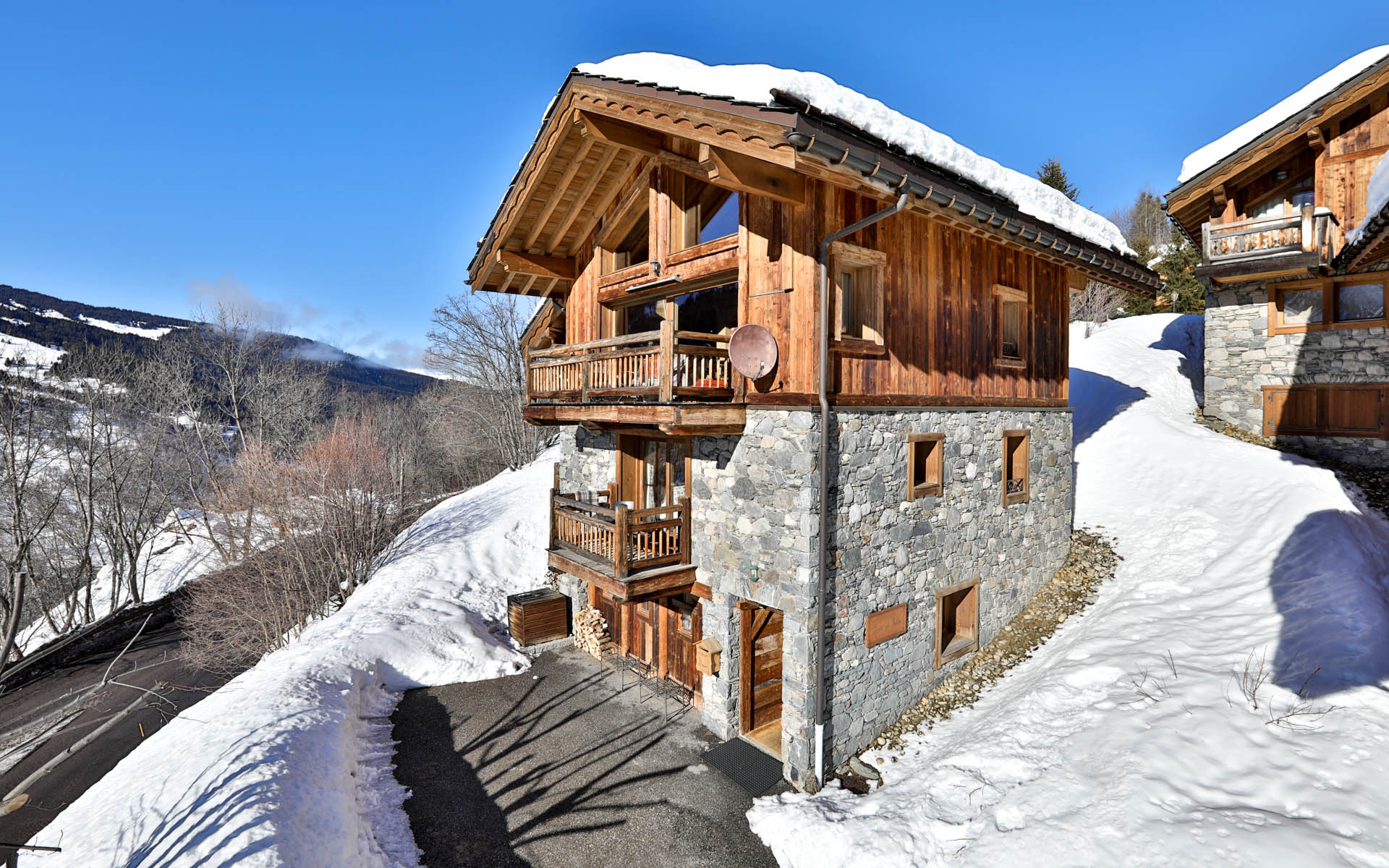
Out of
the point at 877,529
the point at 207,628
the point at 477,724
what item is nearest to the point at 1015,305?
the point at 877,529

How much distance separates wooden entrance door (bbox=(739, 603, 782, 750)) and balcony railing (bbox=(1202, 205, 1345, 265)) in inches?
620

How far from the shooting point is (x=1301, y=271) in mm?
13867

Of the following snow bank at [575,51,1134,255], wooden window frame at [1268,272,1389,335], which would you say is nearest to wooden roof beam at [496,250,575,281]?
snow bank at [575,51,1134,255]

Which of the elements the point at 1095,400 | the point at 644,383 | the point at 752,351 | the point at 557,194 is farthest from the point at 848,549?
the point at 1095,400

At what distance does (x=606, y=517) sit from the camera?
9719 millimetres

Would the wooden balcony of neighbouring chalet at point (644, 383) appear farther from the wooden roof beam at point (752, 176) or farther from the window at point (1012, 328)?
the window at point (1012, 328)

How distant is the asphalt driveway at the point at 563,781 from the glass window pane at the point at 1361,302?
59.3 ft

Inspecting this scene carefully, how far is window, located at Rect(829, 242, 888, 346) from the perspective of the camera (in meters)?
8.32

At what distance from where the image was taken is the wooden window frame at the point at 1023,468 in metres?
10.7

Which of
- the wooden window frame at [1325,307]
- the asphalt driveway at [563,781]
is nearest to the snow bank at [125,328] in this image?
the asphalt driveway at [563,781]

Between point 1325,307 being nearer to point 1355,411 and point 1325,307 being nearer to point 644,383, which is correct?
point 1355,411

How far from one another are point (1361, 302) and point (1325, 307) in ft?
1.95

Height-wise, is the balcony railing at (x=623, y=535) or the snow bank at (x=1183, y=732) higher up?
the balcony railing at (x=623, y=535)

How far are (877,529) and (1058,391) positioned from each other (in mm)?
7020
